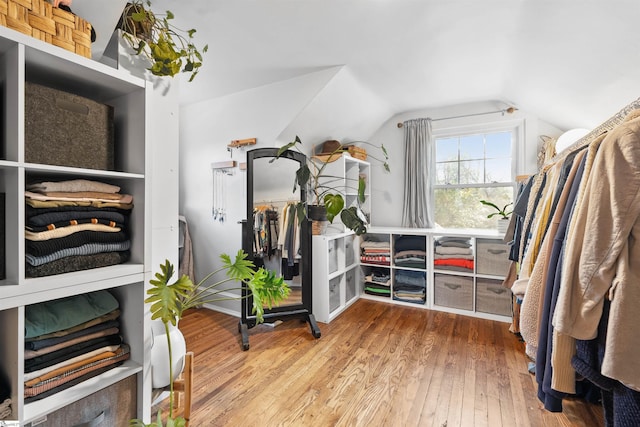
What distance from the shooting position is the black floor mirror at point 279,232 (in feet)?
7.98

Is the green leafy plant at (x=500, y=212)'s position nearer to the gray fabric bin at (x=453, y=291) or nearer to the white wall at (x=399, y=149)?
the white wall at (x=399, y=149)

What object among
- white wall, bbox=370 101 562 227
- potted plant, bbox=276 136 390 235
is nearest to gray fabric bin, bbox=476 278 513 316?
white wall, bbox=370 101 562 227

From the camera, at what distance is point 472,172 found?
3.43 meters

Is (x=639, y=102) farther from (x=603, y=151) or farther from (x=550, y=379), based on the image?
(x=550, y=379)

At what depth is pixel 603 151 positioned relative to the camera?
876mm

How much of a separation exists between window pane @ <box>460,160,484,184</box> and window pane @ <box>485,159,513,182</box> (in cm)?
7

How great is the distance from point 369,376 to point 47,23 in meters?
2.25

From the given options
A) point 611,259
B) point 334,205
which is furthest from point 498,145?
point 611,259

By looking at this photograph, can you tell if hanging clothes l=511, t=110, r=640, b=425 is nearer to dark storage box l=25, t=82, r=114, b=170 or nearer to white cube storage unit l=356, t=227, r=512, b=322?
dark storage box l=25, t=82, r=114, b=170

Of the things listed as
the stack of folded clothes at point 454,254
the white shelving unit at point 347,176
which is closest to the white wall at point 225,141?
the white shelving unit at point 347,176

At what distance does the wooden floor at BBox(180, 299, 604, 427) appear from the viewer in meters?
1.54

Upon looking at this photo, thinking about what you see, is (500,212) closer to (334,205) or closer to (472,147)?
(472,147)

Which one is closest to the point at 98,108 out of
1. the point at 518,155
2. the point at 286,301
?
the point at 286,301

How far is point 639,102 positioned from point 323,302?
242 cm
